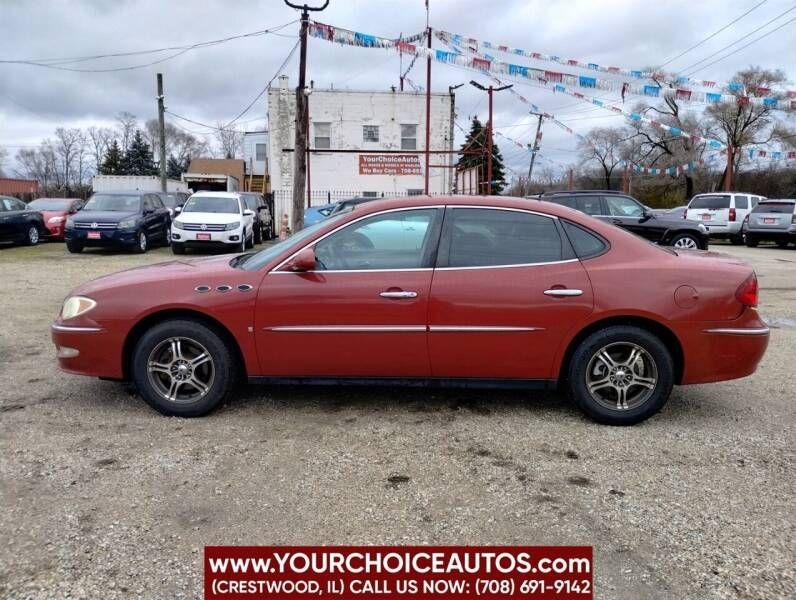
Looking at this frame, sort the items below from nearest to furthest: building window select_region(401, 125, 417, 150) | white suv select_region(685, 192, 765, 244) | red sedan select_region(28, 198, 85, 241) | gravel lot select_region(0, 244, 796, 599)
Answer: gravel lot select_region(0, 244, 796, 599) → red sedan select_region(28, 198, 85, 241) → white suv select_region(685, 192, 765, 244) → building window select_region(401, 125, 417, 150)

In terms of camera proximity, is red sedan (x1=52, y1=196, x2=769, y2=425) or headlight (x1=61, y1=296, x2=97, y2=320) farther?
headlight (x1=61, y1=296, x2=97, y2=320)

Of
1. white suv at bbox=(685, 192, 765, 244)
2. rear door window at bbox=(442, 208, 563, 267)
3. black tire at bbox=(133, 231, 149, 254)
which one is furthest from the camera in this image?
white suv at bbox=(685, 192, 765, 244)

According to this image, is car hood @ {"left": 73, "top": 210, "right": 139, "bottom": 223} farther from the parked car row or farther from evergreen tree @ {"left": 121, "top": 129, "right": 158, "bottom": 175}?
evergreen tree @ {"left": 121, "top": 129, "right": 158, "bottom": 175}

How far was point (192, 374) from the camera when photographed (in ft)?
13.0

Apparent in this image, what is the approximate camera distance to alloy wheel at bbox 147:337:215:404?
13.0ft

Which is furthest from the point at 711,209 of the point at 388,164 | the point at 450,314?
the point at 450,314

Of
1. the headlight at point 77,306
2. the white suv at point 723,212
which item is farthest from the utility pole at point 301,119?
the white suv at point 723,212

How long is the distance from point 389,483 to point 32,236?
57.8ft

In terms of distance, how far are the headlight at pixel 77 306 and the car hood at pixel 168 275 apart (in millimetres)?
55

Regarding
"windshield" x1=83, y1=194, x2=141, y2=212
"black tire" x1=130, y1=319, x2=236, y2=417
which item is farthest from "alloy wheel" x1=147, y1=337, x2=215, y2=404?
"windshield" x1=83, y1=194, x2=141, y2=212

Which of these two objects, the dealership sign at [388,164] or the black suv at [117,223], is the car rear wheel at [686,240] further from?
the dealership sign at [388,164]

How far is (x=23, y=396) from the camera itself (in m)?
4.43

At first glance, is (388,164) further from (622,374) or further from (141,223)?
(622,374)

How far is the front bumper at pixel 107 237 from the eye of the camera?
14445 millimetres
